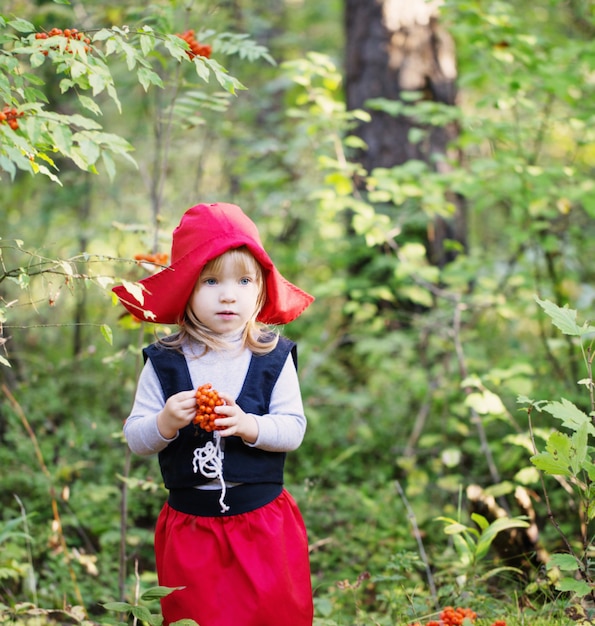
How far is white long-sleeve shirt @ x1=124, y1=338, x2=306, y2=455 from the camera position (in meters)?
1.94

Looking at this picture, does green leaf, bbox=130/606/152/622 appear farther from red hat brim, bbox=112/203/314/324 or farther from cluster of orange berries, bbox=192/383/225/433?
red hat brim, bbox=112/203/314/324

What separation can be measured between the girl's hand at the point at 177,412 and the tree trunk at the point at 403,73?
3241 mm

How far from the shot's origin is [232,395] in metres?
2.01

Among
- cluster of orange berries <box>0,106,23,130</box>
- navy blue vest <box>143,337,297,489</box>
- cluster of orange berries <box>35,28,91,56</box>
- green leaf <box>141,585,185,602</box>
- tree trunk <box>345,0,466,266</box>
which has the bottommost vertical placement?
green leaf <box>141,585,185,602</box>

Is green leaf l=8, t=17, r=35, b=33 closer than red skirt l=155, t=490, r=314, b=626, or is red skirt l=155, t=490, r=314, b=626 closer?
green leaf l=8, t=17, r=35, b=33

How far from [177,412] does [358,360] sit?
3384 mm

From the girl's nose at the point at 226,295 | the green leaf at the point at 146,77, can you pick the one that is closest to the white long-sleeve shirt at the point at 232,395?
the girl's nose at the point at 226,295

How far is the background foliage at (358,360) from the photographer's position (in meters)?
2.62

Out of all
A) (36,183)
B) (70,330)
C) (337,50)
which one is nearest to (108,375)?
(70,330)

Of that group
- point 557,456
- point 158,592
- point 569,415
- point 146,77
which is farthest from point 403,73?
point 158,592

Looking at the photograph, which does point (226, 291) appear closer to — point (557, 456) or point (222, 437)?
point (222, 437)

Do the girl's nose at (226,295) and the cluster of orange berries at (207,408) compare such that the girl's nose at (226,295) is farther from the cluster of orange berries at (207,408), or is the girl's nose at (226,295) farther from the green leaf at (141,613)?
the green leaf at (141,613)

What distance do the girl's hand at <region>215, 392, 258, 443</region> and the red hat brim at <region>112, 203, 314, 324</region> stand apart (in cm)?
36

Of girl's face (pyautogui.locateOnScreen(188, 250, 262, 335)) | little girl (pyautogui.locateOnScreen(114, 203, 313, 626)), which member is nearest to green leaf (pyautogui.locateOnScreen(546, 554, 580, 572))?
little girl (pyautogui.locateOnScreen(114, 203, 313, 626))
